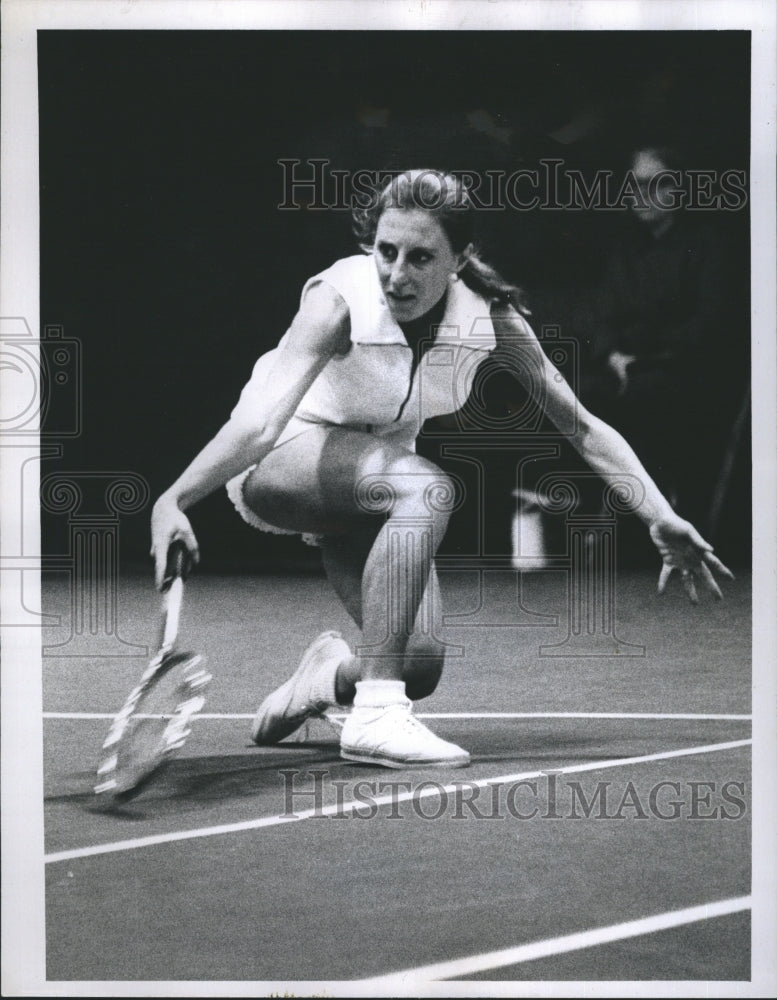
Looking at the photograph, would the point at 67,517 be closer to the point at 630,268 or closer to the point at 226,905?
the point at 226,905

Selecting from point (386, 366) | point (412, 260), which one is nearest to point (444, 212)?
point (412, 260)

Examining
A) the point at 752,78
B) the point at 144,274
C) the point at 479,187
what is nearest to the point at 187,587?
the point at 144,274

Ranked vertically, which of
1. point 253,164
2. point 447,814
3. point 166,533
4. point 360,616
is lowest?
point 447,814

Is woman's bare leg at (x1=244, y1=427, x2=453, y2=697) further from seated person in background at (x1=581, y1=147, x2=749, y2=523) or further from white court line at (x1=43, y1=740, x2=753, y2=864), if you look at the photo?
seated person in background at (x1=581, y1=147, x2=749, y2=523)

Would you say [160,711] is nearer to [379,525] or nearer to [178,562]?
[178,562]

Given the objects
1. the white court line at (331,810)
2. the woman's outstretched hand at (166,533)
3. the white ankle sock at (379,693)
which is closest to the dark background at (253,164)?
the woman's outstretched hand at (166,533)

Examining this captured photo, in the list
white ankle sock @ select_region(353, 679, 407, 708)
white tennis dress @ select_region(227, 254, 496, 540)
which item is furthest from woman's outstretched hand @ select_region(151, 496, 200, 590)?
white ankle sock @ select_region(353, 679, 407, 708)

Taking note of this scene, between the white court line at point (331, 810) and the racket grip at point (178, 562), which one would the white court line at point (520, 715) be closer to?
Answer: the white court line at point (331, 810)
